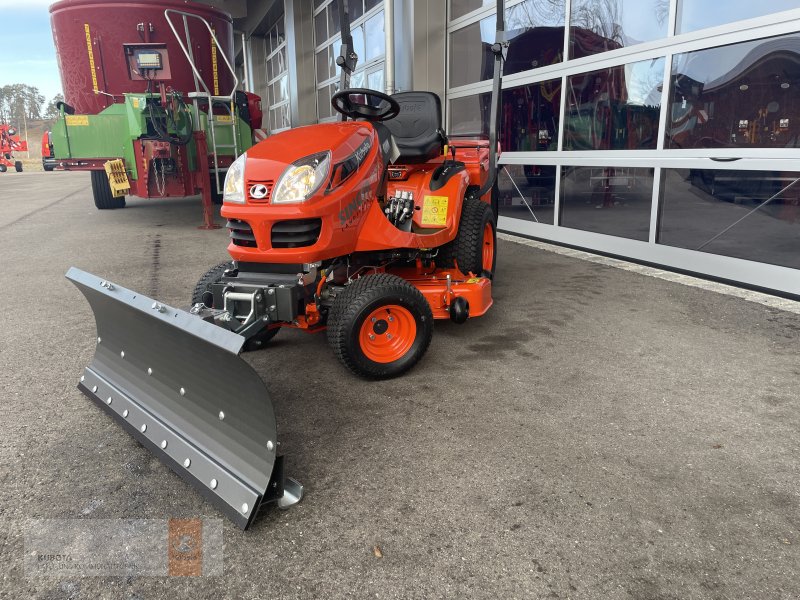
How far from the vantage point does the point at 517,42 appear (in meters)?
7.29

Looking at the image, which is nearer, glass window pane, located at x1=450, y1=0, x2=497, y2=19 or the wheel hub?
the wheel hub

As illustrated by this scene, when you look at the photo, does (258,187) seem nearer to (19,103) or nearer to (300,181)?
(300,181)

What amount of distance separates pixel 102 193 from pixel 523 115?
762 centimetres

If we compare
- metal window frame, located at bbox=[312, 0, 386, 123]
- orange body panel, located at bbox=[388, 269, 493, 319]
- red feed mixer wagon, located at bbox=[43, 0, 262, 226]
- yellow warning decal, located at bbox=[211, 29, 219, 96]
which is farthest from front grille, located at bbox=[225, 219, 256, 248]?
metal window frame, located at bbox=[312, 0, 386, 123]

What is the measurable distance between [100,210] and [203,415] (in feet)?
32.8

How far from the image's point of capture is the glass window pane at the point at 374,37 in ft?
33.6

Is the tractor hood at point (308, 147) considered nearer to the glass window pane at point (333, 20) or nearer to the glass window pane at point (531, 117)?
the glass window pane at point (531, 117)

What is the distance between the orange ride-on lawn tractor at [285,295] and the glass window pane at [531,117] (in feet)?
10.7

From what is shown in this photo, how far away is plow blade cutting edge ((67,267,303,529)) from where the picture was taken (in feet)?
6.32

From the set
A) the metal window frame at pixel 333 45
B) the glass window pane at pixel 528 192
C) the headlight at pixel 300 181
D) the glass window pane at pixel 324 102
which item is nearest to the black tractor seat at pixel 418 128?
the headlight at pixel 300 181

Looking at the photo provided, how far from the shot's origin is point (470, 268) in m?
4.01

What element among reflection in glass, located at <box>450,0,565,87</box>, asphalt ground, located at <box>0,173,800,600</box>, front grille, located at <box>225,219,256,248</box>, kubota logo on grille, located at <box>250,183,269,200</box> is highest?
reflection in glass, located at <box>450,0,565,87</box>

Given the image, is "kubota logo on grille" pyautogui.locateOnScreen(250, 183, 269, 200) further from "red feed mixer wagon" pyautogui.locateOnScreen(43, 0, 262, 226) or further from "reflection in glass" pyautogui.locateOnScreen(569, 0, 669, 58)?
"red feed mixer wagon" pyautogui.locateOnScreen(43, 0, 262, 226)

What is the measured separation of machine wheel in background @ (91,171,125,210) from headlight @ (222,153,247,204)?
8334 millimetres
